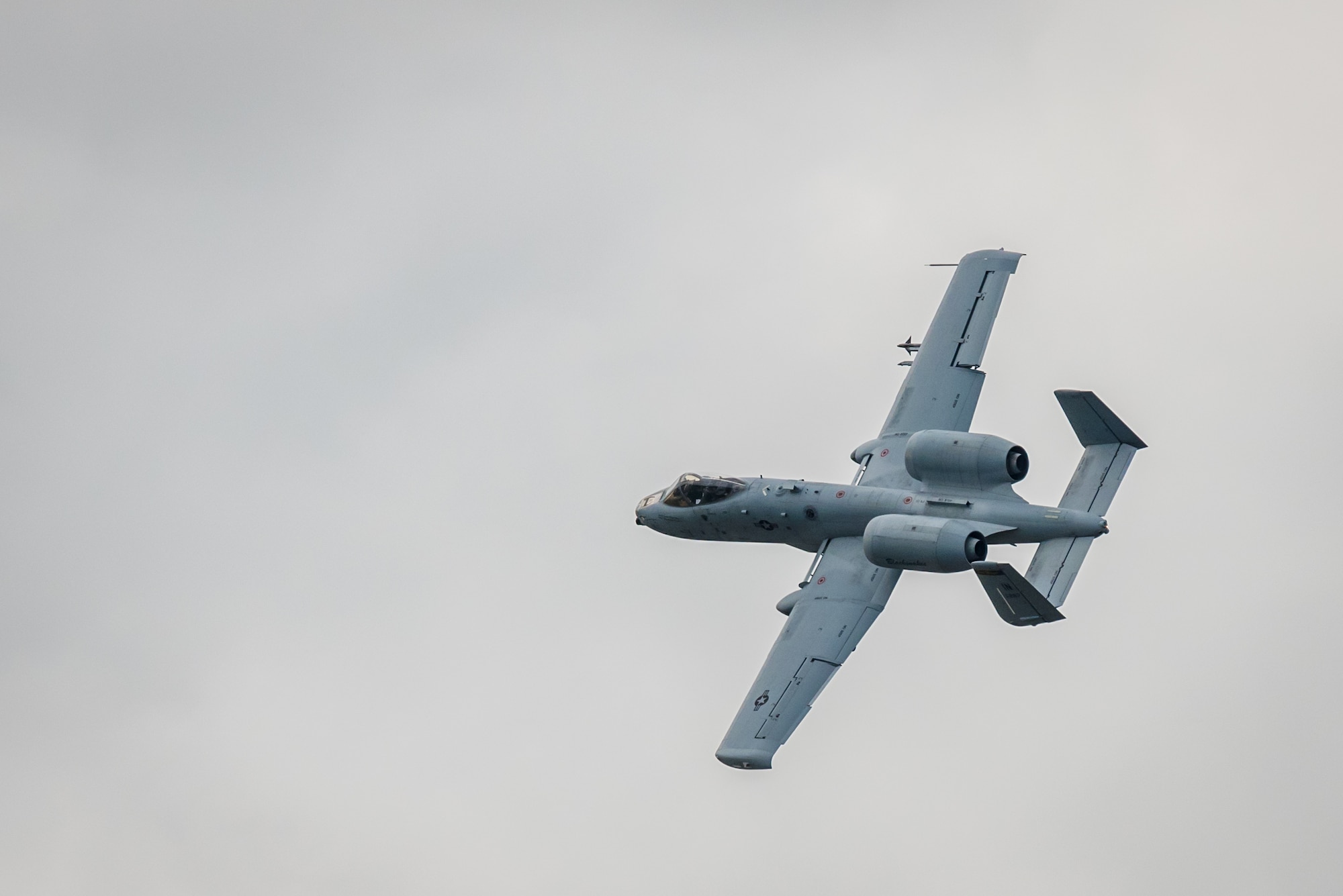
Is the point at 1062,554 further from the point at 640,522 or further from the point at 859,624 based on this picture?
the point at 640,522

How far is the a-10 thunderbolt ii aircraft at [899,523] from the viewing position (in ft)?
232

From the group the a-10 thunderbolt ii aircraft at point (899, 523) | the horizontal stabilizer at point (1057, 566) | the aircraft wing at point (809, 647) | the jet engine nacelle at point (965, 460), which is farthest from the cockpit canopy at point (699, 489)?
the horizontal stabilizer at point (1057, 566)

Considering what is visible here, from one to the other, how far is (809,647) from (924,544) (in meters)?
4.96

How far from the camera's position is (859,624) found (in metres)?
73.1

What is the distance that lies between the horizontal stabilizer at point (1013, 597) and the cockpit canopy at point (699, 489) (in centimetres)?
1195

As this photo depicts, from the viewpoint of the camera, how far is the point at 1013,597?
68.2 m

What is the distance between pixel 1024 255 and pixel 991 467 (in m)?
12.6

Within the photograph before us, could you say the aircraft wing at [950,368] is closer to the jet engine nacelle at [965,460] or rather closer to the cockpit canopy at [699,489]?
the jet engine nacelle at [965,460]

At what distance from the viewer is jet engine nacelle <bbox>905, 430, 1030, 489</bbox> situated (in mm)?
73438

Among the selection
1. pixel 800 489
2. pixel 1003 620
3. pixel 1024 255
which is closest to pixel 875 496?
pixel 800 489

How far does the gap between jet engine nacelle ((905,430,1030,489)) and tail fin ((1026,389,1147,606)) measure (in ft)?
6.06

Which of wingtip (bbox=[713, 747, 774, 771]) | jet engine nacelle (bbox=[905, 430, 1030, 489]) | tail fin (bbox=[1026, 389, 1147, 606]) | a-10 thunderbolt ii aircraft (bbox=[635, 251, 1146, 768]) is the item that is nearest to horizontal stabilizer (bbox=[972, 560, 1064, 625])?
a-10 thunderbolt ii aircraft (bbox=[635, 251, 1146, 768])

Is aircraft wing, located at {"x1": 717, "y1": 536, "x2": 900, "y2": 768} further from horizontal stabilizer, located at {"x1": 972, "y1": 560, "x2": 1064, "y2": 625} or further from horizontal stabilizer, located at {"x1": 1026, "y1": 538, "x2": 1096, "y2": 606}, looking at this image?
horizontal stabilizer, located at {"x1": 972, "y1": 560, "x2": 1064, "y2": 625}

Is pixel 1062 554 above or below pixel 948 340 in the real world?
below
